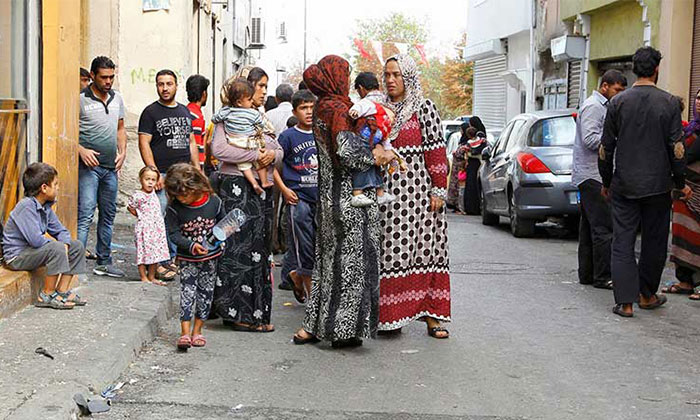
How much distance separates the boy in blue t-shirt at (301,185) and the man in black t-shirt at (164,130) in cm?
135

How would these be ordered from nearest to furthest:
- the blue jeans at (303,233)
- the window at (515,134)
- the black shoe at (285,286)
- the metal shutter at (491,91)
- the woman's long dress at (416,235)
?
1. the woman's long dress at (416,235)
2. the blue jeans at (303,233)
3. the black shoe at (285,286)
4. the window at (515,134)
5. the metal shutter at (491,91)

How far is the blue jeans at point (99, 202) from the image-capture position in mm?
9547

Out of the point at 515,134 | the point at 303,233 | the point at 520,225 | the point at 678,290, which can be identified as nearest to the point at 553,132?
the point at 515,134

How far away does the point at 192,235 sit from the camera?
23.8 ft

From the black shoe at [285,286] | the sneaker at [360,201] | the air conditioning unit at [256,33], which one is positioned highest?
the air conditioning unit at [256,33]

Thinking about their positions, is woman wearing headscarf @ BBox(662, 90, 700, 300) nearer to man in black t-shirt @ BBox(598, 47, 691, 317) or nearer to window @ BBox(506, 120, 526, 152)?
→ man in black t-shirt @ BBox(598, 47, 691, 317)

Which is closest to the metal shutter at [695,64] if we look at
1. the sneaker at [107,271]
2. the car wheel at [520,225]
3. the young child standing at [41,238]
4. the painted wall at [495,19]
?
the car wheel at [520,225]

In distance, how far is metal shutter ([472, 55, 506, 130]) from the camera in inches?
1475

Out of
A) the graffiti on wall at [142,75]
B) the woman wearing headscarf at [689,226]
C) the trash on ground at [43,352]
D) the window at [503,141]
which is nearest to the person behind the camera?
the trash on ground at [43,352]

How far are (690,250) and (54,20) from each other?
Result: 5716 mm

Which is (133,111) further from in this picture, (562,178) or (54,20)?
(54,20)

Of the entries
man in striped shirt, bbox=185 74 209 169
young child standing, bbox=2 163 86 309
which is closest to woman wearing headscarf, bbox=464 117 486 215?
man in striped shirt, bbox=185 74 209 169

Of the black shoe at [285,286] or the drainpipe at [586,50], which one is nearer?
the black shoe at [285,286]

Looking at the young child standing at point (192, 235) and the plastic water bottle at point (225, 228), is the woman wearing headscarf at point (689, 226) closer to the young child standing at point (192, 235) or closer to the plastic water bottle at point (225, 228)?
the plastic water bottle at point (225, 228)
